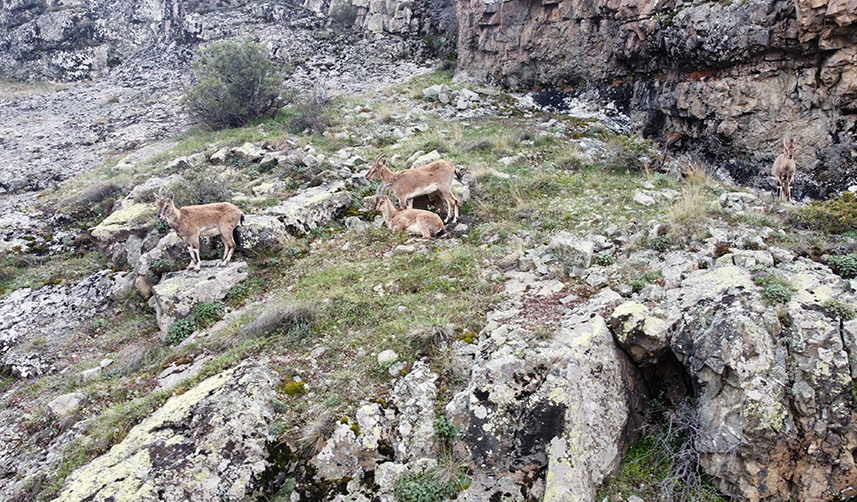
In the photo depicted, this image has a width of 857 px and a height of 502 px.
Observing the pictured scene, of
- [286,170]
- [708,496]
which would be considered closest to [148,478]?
[708,496]

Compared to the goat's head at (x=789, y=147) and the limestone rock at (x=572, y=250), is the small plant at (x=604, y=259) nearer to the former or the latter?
the limestone rock at (x=572, y=250)

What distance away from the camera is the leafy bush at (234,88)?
708 inches

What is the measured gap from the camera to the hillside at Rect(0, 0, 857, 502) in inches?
186

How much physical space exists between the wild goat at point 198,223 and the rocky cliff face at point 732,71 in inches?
494

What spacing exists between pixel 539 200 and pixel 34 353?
9591 millimetres

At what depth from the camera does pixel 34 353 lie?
26.7 feet

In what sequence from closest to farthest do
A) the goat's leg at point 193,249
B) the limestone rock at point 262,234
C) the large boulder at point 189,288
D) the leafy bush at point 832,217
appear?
the leafy bush at point 832,217 → the large boulder at point 189,288 → the goat's leg at point 193,249 → the limestone rock at point 262,234

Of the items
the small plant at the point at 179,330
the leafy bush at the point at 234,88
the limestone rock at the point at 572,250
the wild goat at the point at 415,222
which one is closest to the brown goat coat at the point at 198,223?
the small plant at the point at 179,330

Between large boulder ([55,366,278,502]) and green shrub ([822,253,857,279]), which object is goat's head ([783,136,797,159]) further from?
large boulder ([55,366,278,502])

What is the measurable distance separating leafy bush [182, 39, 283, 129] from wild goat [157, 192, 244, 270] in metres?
10.2

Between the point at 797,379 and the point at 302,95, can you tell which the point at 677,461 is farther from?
the point at 302,95

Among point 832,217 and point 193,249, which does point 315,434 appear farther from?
point 832,217

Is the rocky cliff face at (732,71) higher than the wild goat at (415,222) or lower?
higher

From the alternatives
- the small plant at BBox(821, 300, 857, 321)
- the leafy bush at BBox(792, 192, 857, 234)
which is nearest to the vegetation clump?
the small plant at BBox(821, 300, 857, 321)
